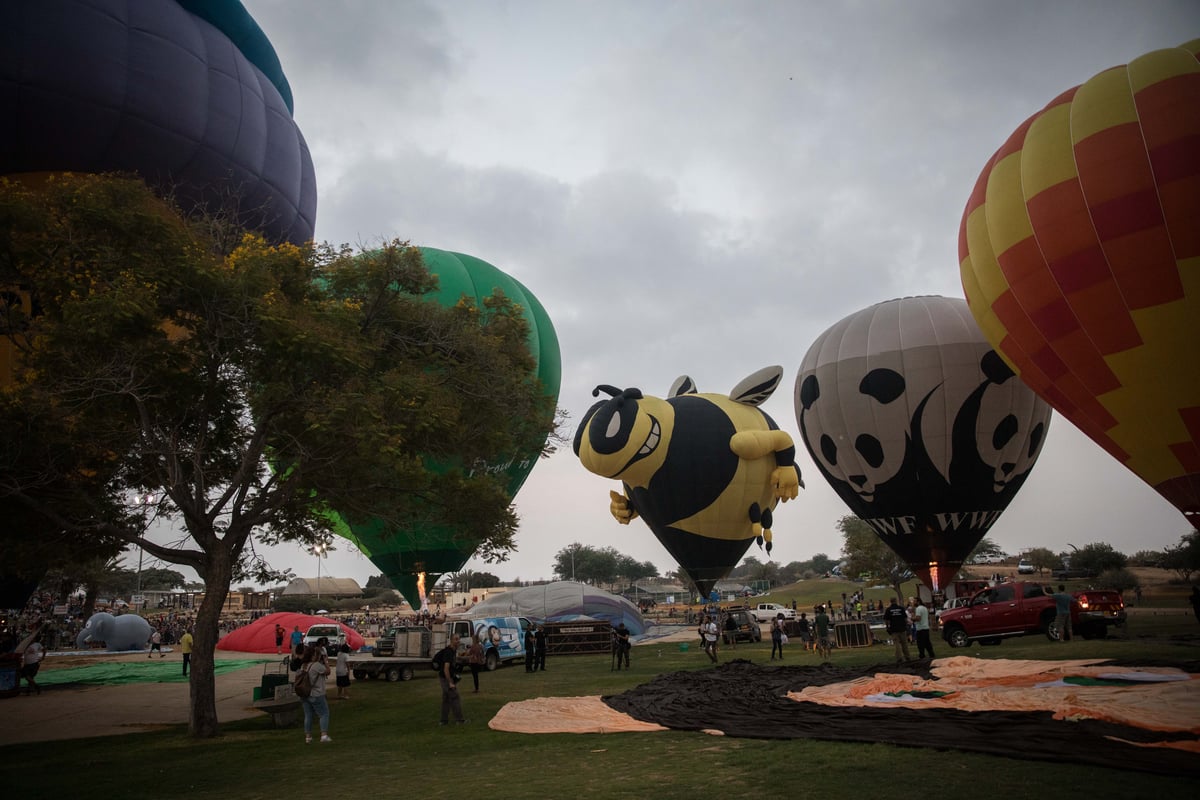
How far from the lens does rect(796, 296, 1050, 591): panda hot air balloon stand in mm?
23922

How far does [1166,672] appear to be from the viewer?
1039 cm

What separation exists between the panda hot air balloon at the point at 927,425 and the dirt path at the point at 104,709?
61.0 feet

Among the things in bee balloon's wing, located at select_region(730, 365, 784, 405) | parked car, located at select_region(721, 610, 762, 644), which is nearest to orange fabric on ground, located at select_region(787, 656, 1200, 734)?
parked car, located at select_region(721, 610, 762, 644)

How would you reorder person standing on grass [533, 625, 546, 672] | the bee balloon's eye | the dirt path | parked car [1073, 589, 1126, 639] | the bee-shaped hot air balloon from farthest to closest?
the bee-shaped hot air balloon → the bee balloon's eye → person standing on grass [533, 625, 546, 672] → parked car [1073, 589, 1126, 639] → the dirt path

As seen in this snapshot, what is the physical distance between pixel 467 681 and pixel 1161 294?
1738 centimetres

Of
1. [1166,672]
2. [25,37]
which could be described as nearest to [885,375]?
[1166,672]

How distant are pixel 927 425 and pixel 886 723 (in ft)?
54.9

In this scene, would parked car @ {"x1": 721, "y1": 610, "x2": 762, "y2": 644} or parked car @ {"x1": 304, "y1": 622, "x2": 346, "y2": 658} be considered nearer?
parked car @ {"x1": 304, "y1": 622, "x2": 346, "y2": 658}

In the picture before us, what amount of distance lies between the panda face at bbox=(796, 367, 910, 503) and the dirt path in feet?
60.2

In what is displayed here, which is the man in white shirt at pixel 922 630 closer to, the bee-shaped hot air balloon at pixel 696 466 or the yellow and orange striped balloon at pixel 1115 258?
the yellow and orange striped balloon at pixel 1115 258

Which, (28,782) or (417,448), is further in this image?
(417,448)

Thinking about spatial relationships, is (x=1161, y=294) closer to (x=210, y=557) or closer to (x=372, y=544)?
(x=210, y=557)

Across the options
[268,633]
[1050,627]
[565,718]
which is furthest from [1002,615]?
[268,633]

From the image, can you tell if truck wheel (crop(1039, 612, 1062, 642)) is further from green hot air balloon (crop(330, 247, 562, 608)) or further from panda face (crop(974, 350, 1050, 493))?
green hot air balloon (crop(330, 247, 562, 608))
